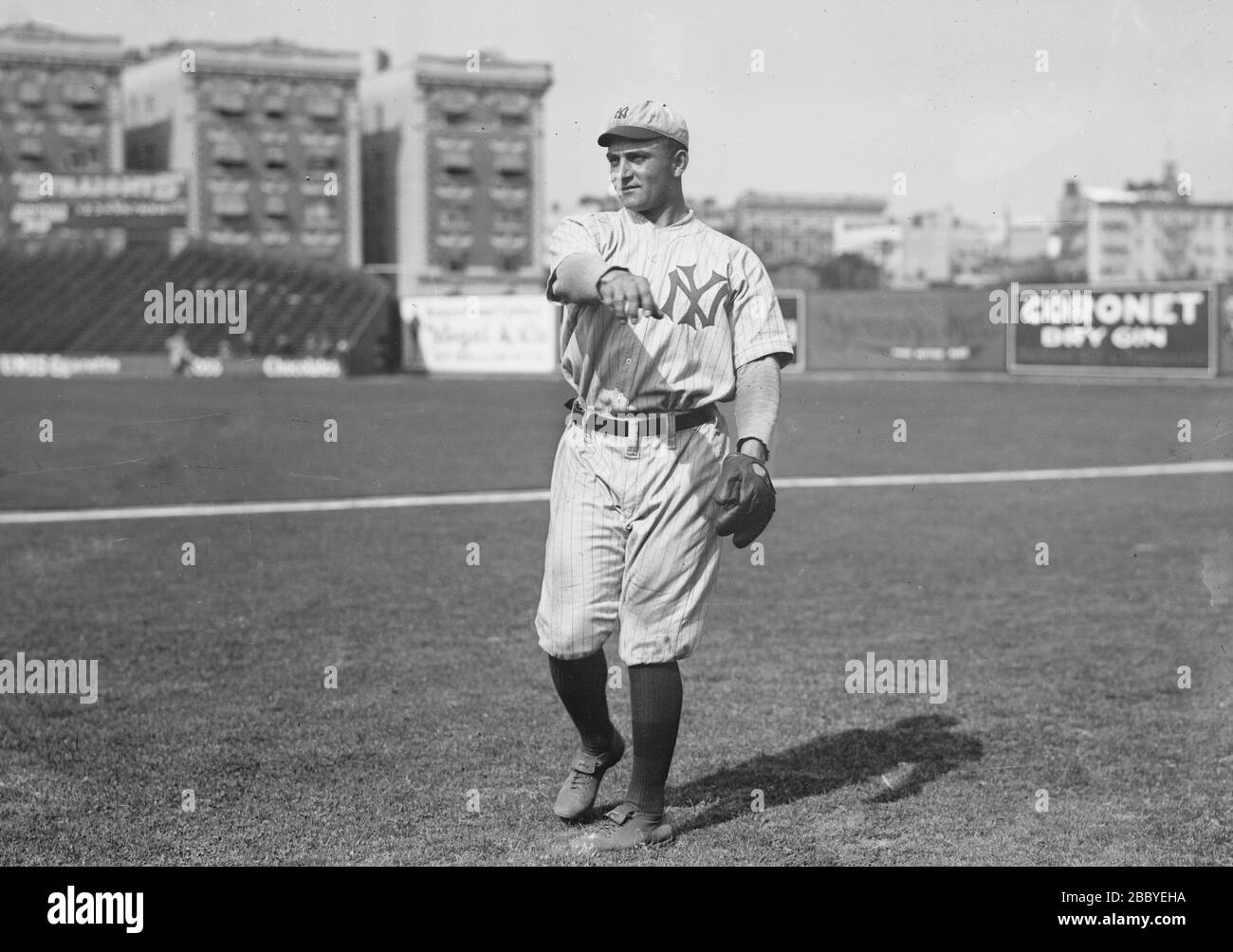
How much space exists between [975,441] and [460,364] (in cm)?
2752

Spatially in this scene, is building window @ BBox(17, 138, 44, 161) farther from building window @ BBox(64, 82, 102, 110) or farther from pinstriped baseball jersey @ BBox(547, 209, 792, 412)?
pinstriped baseball jersey @ BBox(547, 209, 792, 412)

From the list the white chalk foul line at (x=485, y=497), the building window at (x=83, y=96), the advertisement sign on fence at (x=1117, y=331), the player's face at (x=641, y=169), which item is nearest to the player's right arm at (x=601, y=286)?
the player's face at (x=641, y=169)

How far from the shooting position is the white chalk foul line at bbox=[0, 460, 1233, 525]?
1243cm

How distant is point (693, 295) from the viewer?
423cm

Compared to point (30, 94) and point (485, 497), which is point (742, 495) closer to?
point (485, 497)

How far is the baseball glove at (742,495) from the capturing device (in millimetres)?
4078

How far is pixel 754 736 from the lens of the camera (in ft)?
18.3

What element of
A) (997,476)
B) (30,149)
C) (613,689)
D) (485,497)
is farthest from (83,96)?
(613,689)

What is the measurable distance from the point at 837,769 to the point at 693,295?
182 centimetres

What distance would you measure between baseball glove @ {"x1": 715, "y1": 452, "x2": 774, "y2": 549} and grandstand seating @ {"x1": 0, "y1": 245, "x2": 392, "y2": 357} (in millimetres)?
43538

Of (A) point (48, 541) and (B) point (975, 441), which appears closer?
(A) point (48, 541)

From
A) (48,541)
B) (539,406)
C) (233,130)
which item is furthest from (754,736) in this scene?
(233,130)

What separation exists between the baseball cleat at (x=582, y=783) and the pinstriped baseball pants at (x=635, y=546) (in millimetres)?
393
